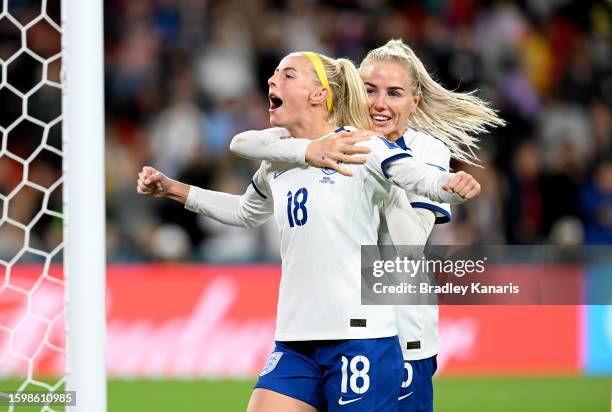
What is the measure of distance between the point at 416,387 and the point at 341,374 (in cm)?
61

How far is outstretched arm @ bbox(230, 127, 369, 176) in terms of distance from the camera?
3.75m

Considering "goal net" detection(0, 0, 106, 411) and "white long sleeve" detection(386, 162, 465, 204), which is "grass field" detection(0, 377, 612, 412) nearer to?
"goal net" detection(0, 0, 106, 411)

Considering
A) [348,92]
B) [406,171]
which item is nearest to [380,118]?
[348,92]

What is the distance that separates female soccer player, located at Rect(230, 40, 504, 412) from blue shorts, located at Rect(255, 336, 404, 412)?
388mm

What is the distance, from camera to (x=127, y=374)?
891 centimetres

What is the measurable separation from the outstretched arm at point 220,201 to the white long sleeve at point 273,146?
200 millimetres

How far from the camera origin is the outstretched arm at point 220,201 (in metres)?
4.29

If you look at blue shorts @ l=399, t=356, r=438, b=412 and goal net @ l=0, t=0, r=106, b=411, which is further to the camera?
blue shorts @ l=399, t=356, r=438, b=412

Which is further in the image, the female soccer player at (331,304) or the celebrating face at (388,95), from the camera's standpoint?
the celebrating face at (388,95)

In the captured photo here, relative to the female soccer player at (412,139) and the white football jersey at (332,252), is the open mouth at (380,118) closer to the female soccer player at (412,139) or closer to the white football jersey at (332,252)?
the female soccer player at (412,139)

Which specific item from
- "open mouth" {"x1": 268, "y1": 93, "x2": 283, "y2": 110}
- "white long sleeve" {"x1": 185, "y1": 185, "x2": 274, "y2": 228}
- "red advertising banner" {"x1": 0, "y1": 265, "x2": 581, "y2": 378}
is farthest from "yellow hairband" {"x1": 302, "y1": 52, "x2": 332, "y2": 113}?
"red advertising banner" {"x1": 0, "y1": 265, "x2": 581, "y2": 378}

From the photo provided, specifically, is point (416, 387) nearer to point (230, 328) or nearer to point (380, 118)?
point (380, 118)

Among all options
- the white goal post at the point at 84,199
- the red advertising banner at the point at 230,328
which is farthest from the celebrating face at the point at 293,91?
the red advertising banner at the point at 230,328

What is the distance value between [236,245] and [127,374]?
62.2 inches
